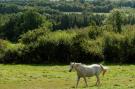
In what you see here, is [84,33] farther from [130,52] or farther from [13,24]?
[13,24]

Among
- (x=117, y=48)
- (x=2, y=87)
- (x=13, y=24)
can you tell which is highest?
(x=2, y=87)

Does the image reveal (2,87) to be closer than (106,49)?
Answer: Yes

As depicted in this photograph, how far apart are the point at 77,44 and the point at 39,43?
6687 mm

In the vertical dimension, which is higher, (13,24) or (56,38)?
(56,38)

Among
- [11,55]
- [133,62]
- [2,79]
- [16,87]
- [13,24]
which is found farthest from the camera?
[13,24]

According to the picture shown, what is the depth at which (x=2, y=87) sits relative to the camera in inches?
1282

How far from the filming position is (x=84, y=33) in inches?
2584

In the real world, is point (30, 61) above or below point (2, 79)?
below

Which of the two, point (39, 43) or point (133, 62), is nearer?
point (133, 62)

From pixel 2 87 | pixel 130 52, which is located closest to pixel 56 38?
pixel 130 52

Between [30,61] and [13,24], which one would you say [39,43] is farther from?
[13,24]

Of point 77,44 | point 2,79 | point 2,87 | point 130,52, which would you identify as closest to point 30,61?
point 77,44

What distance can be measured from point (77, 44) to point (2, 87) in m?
31.3

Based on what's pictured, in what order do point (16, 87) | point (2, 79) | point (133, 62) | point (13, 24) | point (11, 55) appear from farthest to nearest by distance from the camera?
1. point (13, 24)
2. point (11, 55)
3. point (133, 62)
4. point (2, 79)
5. point (16, 87)
